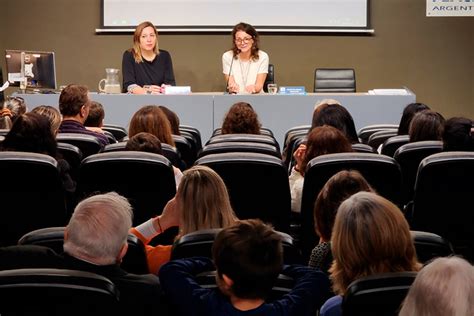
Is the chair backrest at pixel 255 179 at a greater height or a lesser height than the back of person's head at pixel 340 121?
lesser

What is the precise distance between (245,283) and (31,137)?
2805 millimetres

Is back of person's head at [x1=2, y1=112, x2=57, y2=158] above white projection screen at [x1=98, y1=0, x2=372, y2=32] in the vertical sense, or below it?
below

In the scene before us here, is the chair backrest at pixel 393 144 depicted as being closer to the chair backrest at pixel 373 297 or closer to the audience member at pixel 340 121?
the audience member at pixel 340 121

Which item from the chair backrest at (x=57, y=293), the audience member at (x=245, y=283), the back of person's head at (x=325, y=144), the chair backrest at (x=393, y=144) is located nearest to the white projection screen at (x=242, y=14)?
the chair backrest at (x=393, y=144)

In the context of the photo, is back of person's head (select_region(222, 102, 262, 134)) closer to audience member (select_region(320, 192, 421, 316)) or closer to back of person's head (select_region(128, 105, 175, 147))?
back of person's head (select_region(128, 105, 175, 147))

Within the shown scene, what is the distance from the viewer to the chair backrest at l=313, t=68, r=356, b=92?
9947 mm

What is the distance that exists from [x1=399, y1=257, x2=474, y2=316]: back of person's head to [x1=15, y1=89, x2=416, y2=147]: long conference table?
6.61 m

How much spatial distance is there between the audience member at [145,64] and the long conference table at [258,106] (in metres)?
0.46

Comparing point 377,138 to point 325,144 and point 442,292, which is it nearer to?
point 325,144

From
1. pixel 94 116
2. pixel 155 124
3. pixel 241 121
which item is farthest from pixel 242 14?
pixel 155 124

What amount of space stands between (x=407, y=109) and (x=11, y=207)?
3118mm

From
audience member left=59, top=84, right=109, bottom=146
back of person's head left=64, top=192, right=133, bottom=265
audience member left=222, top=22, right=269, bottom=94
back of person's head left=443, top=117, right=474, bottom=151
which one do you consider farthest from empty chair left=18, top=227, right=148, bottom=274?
audience member left=222, top=22, right=269, bottom=94

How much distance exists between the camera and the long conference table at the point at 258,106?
8688 millimetres

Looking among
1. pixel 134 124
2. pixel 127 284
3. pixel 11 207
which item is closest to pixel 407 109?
pixel 134 124
